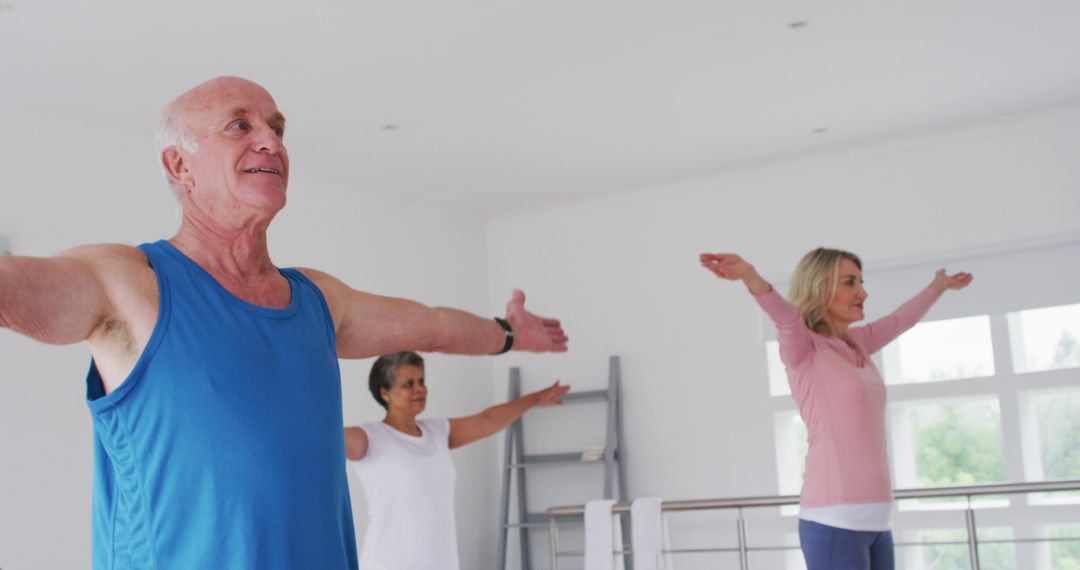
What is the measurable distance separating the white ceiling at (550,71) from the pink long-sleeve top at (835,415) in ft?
4.86

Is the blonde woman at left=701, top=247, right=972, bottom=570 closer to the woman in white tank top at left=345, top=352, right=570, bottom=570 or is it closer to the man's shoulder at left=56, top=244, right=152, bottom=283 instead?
the woman in white tank top at left=345, top=352, right=570, bottom=570

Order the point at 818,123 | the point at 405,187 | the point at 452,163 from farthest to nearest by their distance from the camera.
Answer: the point at 405,187 → the point at 452,163 → the point at 818,123

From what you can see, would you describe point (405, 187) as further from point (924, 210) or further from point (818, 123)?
point (924, 210)

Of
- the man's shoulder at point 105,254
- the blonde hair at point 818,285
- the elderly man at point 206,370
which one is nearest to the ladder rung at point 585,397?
the blonde hair at point 818,285

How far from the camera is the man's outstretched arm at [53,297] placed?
48.9 inches

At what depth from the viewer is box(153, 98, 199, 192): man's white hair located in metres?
1.57

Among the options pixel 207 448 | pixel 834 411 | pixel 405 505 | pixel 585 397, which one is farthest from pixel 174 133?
pixel 585 397

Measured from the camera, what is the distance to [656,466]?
6.73 meters

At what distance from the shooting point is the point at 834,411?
336 cm

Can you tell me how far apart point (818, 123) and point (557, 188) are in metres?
1.73

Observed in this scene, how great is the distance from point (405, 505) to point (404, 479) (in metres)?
0.09

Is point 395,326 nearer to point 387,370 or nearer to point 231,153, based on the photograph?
point 231,153

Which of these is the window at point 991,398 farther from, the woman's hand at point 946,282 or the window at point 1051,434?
the woman's hand at point 946,282

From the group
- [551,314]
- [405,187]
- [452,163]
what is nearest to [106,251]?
[452,163]
